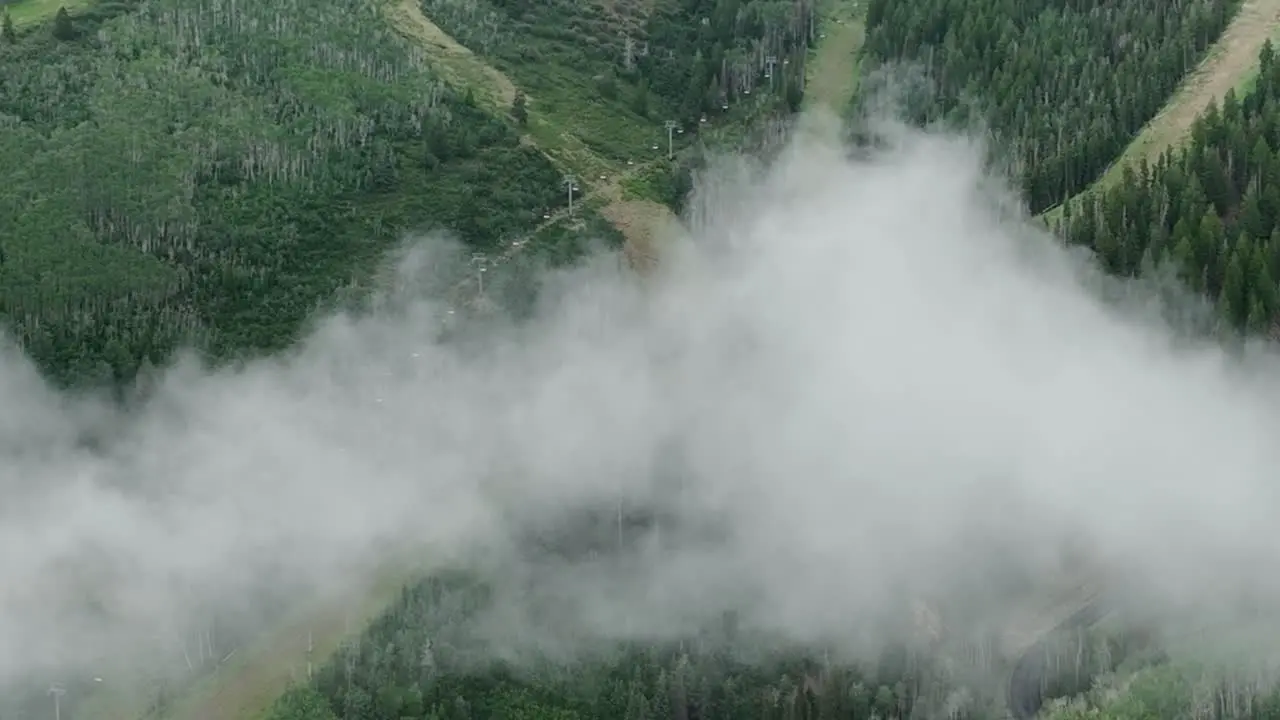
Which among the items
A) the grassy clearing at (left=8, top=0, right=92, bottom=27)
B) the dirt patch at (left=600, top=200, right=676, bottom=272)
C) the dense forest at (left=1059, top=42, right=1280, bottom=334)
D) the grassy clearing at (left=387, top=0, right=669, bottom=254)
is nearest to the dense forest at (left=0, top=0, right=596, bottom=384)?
the grassy clearing at (left=8, top=0, right=92, bottom=27)

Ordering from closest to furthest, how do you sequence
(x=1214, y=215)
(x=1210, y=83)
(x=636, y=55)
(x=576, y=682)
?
(x=576, y=682) < (x=1214, y=215) < (x=1210, y=83) < (x=636, y=55)

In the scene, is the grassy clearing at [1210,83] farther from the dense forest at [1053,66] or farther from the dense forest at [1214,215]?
the dense forest at [1214,215]

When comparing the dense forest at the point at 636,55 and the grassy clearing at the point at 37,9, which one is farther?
the dense forest at the point at 636,55

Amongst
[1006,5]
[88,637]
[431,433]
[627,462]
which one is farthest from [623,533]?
[1006,5]

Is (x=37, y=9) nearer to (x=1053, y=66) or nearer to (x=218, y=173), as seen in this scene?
(x=218, y=173)

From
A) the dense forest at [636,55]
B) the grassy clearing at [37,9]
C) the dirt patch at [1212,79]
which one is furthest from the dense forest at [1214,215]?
the grassy clearing at [37,9]

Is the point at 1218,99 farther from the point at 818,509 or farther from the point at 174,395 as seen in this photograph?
the point at 174,395

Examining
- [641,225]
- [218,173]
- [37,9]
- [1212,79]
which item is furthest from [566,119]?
[1212,79]
